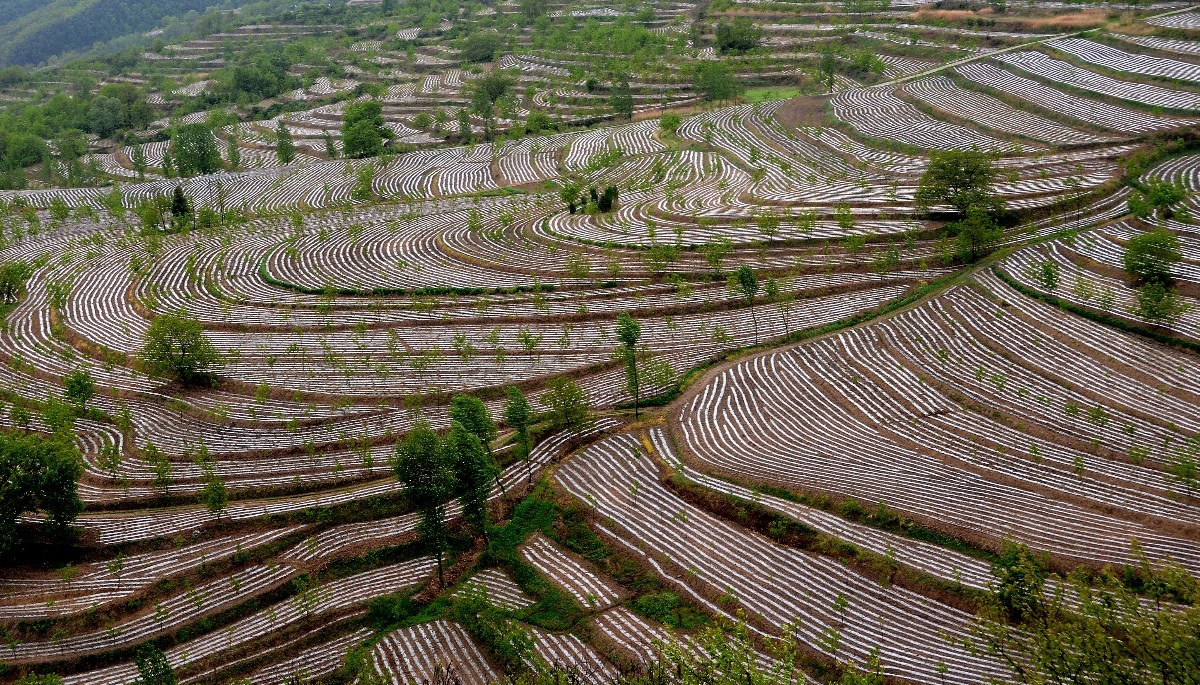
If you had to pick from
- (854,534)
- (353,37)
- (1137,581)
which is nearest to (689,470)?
(854,534)

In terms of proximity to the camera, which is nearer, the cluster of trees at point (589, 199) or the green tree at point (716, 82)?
the cluster of trees at point (589, 199)

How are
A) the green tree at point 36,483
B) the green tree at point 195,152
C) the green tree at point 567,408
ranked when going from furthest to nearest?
the green tree at point 195,152, the green tree at point 567,408, the green tree at point 36,483

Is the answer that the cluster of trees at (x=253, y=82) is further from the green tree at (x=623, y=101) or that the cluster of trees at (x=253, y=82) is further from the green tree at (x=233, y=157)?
the green tree at (x=623, y=101)

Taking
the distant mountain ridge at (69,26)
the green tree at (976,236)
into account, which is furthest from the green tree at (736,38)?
the distant mountain ridge at (69,26)

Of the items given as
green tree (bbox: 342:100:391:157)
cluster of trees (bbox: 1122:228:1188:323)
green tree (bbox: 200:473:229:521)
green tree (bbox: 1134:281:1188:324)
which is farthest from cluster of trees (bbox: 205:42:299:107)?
green tree (bbox: 1134:281:1188:324)

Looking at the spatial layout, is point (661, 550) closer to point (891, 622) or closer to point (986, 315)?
point (891, 622)

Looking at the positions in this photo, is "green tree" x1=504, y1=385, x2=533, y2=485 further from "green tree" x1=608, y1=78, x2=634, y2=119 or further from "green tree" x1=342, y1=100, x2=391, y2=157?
"green tree" x1=608, y1=78, x2=634, y2=119
